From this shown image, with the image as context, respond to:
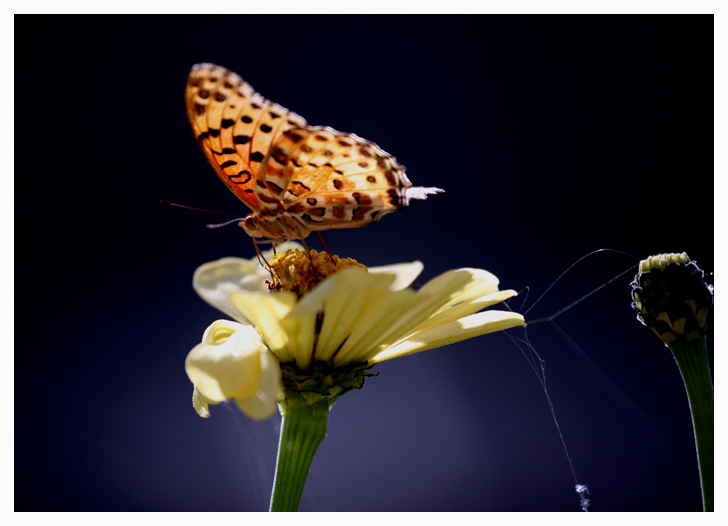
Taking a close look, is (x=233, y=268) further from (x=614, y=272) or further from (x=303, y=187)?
(x=614, y=272)

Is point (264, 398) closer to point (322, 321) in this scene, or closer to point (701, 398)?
point (322, 321)

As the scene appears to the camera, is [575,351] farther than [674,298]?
Yes

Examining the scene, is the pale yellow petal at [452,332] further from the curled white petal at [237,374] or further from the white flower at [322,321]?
the curled white petal at [237,374]

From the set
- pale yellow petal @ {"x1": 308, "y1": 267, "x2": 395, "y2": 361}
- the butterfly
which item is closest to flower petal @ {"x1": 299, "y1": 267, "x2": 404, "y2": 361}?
pale yellow petal @ {"x1": 308, "y1": 267, "x2": 395, "y2": 361}

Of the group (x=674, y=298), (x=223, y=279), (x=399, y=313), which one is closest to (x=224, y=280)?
(x=223, y=279)

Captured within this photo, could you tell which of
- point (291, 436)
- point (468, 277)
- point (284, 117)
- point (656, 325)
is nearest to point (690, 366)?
point (656, 325)

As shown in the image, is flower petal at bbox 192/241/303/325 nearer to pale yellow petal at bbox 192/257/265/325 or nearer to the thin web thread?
pale yellow petal at bbox 192/257/265/325
